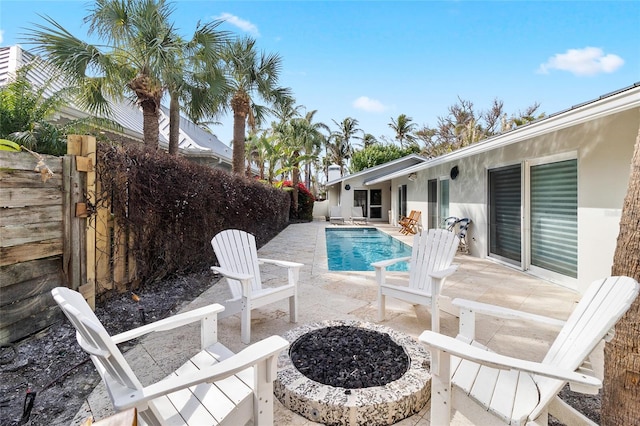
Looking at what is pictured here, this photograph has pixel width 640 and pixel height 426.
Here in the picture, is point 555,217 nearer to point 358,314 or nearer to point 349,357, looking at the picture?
point 358,314

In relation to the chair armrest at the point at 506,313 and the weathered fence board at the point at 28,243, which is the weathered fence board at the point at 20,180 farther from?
the chair armrest at the point at 506,313

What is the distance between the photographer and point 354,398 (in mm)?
1872

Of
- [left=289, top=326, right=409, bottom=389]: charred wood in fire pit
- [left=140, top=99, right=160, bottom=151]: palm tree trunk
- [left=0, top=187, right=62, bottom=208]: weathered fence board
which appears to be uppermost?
[left=140, top=99, right=160, bottom=151]: palm tree trunk

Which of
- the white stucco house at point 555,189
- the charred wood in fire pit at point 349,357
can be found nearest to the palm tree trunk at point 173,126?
the charred wood in fire pit at point 349,357

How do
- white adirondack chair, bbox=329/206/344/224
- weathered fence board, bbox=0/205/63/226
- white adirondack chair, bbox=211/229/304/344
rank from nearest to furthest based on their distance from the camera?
weathered fence board, bbox=0/205/63/226
white adirondack chair, bbox=211/229/304/344
white adirondack chair, bbox=329/206/344/224

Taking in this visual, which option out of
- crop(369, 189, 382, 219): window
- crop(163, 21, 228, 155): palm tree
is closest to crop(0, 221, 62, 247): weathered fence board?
crop(163, 21, 228, 155): palm tree

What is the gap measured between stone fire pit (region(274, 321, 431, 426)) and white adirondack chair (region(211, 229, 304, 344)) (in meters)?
0.92

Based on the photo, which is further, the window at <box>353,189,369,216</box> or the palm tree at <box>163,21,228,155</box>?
the window at <box>353,189,369,216</box>

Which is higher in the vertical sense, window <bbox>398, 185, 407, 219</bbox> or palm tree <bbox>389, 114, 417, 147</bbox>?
palm tree <bbox>389, 114, 417, 147</bbox>

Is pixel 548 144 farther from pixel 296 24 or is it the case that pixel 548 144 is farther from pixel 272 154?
pixel 272 154

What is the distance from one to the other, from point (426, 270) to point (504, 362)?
2403 mm

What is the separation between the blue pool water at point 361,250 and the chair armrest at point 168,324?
439 cm

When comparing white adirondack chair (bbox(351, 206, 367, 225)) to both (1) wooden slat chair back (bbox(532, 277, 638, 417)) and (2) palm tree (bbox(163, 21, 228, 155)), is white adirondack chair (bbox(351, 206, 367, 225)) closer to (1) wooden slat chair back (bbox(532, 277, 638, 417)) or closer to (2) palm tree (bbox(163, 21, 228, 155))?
(2) palm tree (bbox(163, 21, 228, 155))

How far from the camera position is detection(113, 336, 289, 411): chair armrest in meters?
1.23
